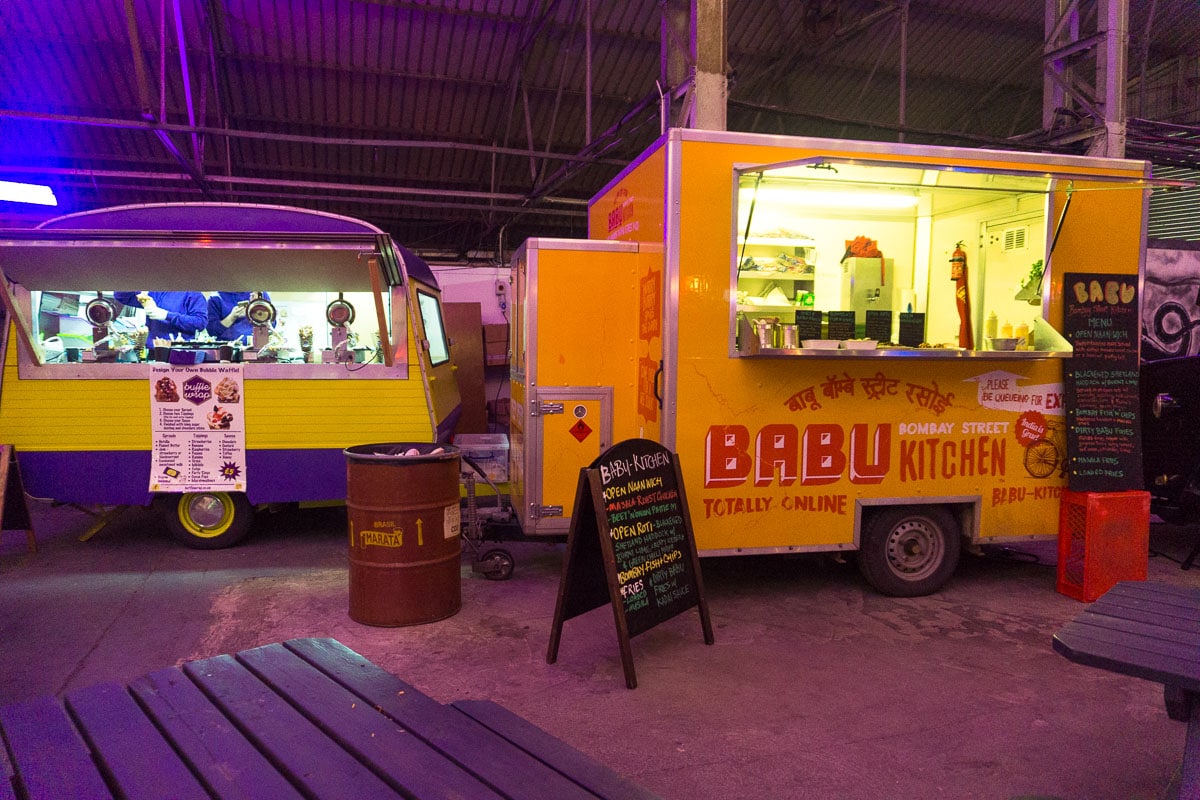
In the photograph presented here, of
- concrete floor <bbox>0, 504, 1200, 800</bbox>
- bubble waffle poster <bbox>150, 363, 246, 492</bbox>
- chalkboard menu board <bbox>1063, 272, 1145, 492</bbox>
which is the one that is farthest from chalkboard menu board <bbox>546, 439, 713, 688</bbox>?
bubble waffle poster <bbox>150, 363, 246, 492</bbox>

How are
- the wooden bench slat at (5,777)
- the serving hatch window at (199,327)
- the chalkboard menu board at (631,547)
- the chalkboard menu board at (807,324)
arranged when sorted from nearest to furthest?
the wooden bench slat at (5,777)
the chalkboard menu board at (631,547)
the chalkboard menu board at (807,324)
the serving hatch window at (199,327)

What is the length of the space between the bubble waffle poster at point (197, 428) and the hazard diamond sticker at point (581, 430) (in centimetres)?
295

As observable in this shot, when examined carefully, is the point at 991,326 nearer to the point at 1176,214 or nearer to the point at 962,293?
the point at 962,293

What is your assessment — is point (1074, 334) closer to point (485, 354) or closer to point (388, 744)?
point (388, 744)

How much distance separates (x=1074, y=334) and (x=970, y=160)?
1591 mm

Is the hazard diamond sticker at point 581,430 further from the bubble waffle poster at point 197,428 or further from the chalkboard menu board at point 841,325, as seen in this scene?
the bubble waffle poster at point 197,428

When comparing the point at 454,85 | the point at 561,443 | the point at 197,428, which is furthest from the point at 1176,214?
the point at 197,428

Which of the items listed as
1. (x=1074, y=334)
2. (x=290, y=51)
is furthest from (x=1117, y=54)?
(x=290, y=51)

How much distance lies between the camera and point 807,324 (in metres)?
5.16

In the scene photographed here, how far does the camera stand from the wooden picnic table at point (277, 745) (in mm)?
1577

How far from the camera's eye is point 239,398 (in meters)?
6.36

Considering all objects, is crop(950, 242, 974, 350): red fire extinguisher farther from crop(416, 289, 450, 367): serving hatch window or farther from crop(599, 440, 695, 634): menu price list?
crop(416, 289, 450, 367): serving hatch window

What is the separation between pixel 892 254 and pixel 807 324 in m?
2.02

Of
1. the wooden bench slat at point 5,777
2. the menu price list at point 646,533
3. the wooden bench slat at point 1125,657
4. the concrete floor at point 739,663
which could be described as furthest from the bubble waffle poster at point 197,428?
the wooden bench slat at point 1125,657
